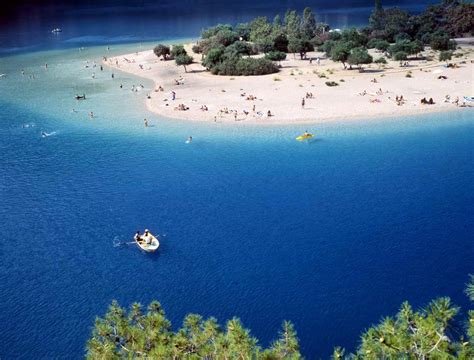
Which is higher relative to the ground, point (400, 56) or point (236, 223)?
point (400, 56)

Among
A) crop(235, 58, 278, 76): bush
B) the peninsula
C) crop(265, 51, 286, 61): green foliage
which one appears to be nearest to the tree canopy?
the peninsula

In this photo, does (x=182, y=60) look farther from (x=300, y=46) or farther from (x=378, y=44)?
(x=378, y=44)

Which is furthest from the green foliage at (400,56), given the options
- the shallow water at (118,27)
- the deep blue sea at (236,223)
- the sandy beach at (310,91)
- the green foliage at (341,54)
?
the shallow water at (118,27)

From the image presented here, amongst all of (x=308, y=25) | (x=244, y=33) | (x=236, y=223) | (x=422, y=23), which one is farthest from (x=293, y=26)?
(x=236, y=223)

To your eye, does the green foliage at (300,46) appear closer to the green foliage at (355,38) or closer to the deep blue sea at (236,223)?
the green foliage at (355,38)

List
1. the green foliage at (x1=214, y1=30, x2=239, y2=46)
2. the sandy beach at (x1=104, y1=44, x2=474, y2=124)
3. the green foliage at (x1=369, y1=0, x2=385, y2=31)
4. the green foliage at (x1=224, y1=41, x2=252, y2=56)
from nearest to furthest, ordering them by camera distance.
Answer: the sandy beach at (x1=104, y1=44, x2=474, y2=124)
the green foliage at (x1=224, y1=41, x2=252, y2=56)
the green foliage at (x1=214, y1=30, x2=239, y2=46)
the green foliage at (x1=369, y1=0, x2=385, y2=31)

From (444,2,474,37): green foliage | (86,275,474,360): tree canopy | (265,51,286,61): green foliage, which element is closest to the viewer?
(86,275,474,360): tree canopy

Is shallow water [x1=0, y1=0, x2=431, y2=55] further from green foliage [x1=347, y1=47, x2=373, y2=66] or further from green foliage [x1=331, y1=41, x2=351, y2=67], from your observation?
green foliage [x1=347, y1=47, x2=373, y2=66]
